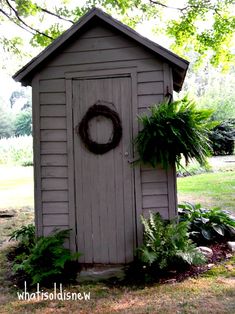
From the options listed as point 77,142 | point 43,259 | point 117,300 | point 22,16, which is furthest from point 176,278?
point 22,16

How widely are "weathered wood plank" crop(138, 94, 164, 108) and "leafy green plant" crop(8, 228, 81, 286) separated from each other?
1831 millimetres

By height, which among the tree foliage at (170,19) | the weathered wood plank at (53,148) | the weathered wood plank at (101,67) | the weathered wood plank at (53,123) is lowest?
the weathered wood plank at (53,148)

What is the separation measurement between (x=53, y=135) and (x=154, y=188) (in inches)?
56.3

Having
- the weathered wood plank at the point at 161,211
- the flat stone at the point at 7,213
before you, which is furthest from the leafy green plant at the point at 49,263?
the flat stone at the point at 7,213

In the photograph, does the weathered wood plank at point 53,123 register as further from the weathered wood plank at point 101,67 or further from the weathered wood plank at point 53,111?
the weathered wood plank at point 101,67

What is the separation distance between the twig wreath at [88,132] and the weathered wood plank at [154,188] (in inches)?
24.9

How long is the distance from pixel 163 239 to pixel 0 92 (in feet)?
206

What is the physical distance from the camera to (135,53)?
4383 mm

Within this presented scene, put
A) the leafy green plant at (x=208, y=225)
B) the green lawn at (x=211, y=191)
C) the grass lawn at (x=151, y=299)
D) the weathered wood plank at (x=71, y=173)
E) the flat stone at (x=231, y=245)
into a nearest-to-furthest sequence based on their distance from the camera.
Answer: the grass lawn at (x=151, y=299), the weathered wood plank at (x=71, y=173), the flat stone at (x=231, y=245), the leafy green plant at (x=208, y=225), the green lawn at (x=211, y=191)

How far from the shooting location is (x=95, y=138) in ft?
14.5

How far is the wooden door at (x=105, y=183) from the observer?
4.40 metres

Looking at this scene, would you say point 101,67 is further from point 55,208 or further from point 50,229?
point 50,229

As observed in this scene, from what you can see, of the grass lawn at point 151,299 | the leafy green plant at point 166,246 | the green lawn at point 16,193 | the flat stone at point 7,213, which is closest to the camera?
the grass lawn at point 151,299

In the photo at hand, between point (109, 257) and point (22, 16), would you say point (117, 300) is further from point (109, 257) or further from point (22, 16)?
point (22, 16)
